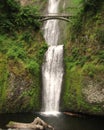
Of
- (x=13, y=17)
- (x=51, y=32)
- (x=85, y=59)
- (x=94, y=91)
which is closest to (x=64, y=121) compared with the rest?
(x=94, y=91)

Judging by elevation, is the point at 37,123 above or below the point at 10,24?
below

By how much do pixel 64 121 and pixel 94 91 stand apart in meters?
4.59

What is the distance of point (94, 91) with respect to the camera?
33.6m

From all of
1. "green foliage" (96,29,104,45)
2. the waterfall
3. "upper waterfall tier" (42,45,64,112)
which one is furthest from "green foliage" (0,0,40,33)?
"green foliage" (96,29,104,45)

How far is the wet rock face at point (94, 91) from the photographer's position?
33.3 metres

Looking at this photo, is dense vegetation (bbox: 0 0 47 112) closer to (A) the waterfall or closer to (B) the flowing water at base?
(A) the waterfall

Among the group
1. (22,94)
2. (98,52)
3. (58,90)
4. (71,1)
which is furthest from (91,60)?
(71,1)

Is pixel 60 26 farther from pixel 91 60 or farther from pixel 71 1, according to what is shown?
pixel 91 60

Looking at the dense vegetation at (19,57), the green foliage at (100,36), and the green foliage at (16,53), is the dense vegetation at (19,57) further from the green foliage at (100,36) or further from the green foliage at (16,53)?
the green foliage at (100,36)

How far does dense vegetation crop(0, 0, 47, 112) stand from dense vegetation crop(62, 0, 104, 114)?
3.27 m

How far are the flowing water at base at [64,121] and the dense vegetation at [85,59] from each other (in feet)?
5.08

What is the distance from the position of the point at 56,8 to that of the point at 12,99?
1961 cm

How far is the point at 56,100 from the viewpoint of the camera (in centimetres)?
3603

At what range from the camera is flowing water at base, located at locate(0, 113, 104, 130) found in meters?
29.5
